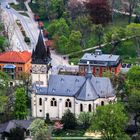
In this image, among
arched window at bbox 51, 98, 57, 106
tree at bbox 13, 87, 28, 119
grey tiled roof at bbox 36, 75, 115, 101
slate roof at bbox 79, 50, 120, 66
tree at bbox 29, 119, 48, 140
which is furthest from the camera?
slate roof at bbox 79, 50, 120, 66

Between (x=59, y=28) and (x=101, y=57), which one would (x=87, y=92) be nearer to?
(x=101, y=57)

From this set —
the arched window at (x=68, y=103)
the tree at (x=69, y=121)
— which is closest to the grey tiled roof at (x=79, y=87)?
the arched window at (x=68, y=103)

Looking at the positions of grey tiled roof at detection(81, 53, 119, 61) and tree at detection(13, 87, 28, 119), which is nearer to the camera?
tree at detection(13, 87, 28, 119)

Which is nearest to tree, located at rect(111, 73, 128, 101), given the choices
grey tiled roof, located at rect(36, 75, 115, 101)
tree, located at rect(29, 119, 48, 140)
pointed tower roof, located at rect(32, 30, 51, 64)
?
grey tiled roof, located at rect(36, 75, 115, 101)

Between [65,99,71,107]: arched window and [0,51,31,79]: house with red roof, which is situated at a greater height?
[0,51,31,79]: house with red roof

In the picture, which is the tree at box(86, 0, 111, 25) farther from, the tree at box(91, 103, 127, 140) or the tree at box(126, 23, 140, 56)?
the tree at box(91, 103, 127, 140)

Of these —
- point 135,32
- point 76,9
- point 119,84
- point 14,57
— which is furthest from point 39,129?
point 76,9

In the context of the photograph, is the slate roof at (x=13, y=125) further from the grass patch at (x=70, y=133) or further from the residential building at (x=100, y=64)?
the residential building at (x=100, y=64)
